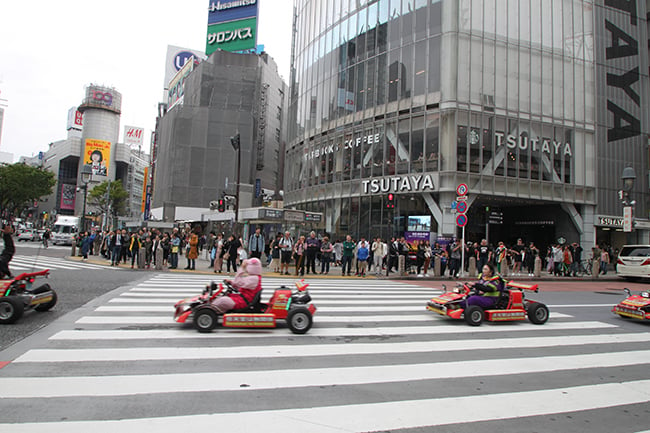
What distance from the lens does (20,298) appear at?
6711 millimetres

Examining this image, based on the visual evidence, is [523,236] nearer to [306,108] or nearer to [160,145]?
[306,108]

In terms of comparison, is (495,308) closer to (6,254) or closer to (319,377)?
(319,377)

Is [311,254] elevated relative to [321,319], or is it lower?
elevated

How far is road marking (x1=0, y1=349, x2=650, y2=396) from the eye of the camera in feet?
13.2

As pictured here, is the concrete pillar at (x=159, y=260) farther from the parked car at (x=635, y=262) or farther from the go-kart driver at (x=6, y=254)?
the parked car at (x=635, y=262)

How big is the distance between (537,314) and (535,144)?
2225 centimetres

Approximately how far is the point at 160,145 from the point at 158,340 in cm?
6474

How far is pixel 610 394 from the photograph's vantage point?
4.51m

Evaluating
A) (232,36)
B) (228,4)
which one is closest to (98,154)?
(232,36)

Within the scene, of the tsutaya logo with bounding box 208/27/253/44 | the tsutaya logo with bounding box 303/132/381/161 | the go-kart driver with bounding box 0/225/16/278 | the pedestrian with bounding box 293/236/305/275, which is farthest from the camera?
the tsutaya logo with bounding box 208/27/253/44

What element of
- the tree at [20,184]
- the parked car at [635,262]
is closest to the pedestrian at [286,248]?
the parked car at [635,262]

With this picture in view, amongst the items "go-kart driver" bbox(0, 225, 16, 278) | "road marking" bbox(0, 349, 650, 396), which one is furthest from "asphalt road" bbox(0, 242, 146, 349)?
"road marking" bbox(0, 349, 650, 396)

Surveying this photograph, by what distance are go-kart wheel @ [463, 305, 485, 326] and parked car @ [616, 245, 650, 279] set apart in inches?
645

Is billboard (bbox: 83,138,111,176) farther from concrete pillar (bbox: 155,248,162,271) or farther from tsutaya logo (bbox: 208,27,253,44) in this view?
concrete pillar (bbox: 155,248,162,271)
